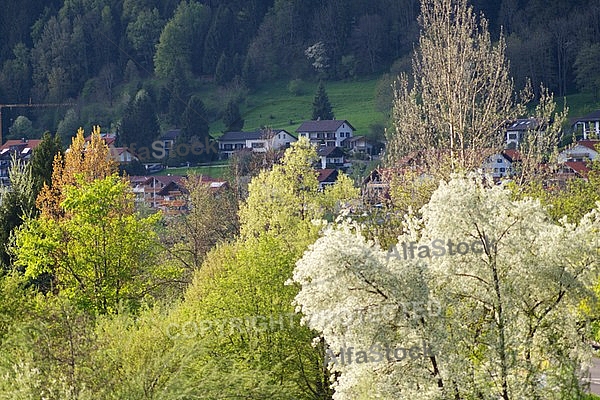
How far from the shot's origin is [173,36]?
15900 centimetres

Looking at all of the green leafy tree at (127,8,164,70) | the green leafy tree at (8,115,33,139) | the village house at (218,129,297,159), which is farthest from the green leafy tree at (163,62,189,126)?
the green leafy tree at (8,115,33,139)

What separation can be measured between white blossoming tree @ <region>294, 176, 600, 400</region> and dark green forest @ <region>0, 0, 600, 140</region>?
109 meters

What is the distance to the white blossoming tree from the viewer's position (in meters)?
16.4

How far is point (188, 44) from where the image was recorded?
531 ft

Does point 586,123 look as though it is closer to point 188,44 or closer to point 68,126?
point 68,126

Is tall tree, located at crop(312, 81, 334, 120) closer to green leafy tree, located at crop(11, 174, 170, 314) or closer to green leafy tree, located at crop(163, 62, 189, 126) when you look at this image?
green leafy tree, located at crop(163, 62, 189, 126)

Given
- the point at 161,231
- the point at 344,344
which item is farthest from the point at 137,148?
the point at 344,344

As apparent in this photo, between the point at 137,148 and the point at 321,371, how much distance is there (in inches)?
3713

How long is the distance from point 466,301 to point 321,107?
10660 cm

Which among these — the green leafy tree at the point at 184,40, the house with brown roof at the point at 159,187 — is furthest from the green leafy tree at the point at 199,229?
the green leafy tree at the point at 184,40

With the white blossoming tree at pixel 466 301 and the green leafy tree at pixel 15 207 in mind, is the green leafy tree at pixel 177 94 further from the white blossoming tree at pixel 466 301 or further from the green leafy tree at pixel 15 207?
the white blossoming tree at pixel 466 301

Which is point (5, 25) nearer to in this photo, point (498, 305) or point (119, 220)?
point (119, 220)

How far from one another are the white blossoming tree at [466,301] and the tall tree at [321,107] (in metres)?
105

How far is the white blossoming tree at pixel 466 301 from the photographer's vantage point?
16375 millimetres
